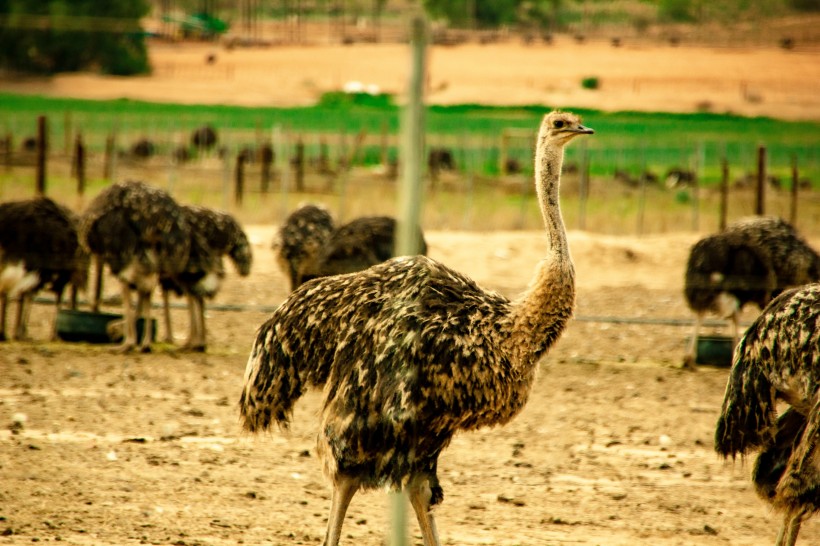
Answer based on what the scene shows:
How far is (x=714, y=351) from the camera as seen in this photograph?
34.4ft

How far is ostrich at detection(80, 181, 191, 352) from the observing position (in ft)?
32.5

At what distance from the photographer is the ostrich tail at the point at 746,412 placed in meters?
5.46

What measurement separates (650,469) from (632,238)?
1194cm

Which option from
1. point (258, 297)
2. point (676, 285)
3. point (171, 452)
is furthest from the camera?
point (676, 285)

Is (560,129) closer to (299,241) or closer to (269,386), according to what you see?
(269,386)

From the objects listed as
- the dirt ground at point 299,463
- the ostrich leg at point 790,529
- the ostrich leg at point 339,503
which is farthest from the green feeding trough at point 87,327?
the ostrich leg at point 790,529

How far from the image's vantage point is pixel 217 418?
801cm

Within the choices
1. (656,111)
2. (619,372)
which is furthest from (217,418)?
(656,111)

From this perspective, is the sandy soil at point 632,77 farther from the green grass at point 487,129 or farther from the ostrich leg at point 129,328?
the ostrich leg at point 129,328

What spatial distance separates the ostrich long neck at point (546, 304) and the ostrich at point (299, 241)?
622 cm

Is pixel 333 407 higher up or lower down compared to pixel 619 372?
higher up

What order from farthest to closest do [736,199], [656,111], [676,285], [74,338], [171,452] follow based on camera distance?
[736,199] → [676,285] → [74,338] → [656,111] → [171,452]

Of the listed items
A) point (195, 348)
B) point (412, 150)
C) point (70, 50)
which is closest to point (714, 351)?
point (195, 348)

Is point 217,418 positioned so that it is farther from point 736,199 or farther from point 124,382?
point 736,199
